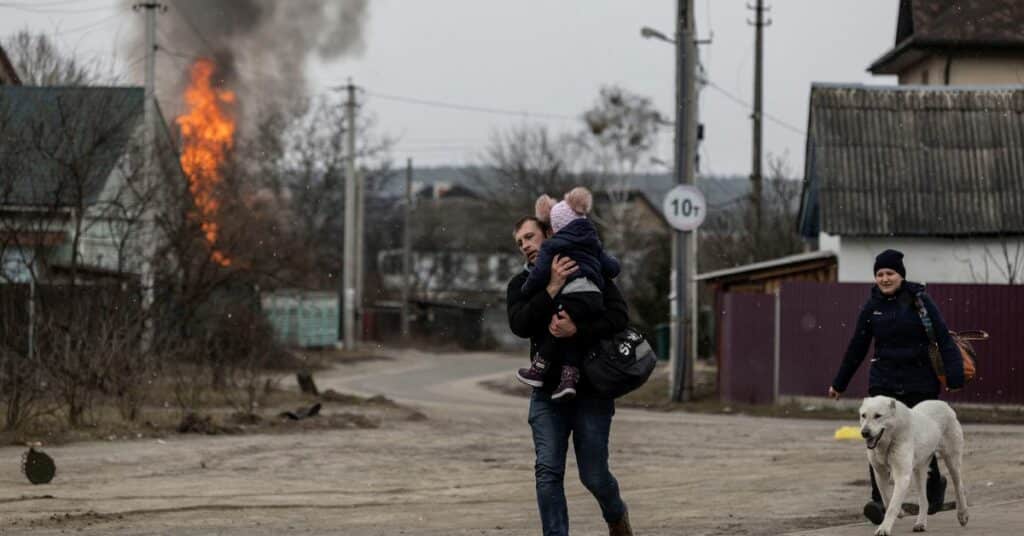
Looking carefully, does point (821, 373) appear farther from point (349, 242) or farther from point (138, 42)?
point (349, 242)

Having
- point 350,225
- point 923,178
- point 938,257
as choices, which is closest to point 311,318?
point 350,225

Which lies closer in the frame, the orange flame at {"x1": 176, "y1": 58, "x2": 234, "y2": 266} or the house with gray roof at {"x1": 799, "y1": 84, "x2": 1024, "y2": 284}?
the house with gray roof at {"x1": 799, "y1": 84, "x2": 1024, "y2": 284}

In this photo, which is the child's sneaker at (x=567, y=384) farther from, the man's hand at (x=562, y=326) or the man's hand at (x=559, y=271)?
the man's hand at (x=559, y=271)

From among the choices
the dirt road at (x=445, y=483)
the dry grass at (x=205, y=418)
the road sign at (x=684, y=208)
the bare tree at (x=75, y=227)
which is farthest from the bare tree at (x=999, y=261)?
the bare tree at (x=75, y=227)

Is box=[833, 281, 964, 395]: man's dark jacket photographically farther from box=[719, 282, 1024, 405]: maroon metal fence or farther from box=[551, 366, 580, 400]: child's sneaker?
box=[719, 282, 1024, 405]: maroon metal fence

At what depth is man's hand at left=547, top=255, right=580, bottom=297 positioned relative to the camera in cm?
859

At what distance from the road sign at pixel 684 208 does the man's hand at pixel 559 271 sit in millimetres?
19872

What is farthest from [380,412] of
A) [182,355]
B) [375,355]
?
[375,355]

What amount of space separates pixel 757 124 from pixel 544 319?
38292mm

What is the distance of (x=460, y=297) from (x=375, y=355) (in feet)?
73.3

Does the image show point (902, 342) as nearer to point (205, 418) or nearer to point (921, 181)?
point (205, 418)

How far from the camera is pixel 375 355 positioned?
175 feet

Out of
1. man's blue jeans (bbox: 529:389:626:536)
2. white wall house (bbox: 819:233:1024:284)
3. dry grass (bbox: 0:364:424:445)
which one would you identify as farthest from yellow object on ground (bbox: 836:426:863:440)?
man's blue jeans (bbox: 529:389:626:536)

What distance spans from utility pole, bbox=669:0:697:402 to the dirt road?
539cm
